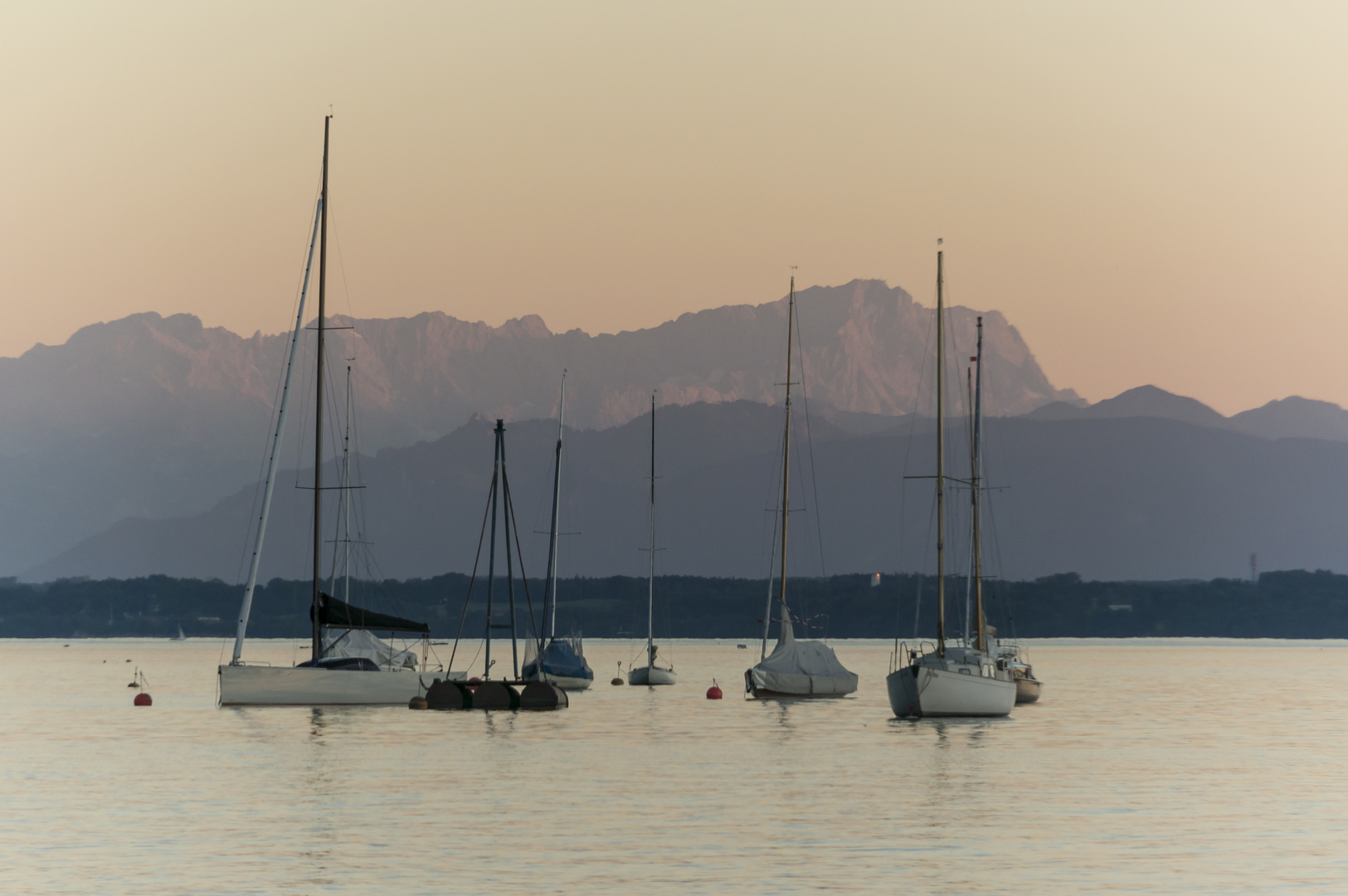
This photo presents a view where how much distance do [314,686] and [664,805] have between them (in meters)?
36.5

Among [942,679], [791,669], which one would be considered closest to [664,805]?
[942,679]

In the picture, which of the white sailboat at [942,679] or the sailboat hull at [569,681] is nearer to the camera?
the white sailboat at [942,679]

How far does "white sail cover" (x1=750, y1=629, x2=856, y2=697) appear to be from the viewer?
88.6 meters

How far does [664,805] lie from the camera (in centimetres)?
3909

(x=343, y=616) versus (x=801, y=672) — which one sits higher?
(x=343, y=616)

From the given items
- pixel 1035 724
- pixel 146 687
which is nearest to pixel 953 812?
pixel 1035 724

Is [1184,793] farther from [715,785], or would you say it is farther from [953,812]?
[715,785]

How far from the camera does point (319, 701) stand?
2857 inches

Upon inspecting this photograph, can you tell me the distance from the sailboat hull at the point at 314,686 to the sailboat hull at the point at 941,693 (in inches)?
815

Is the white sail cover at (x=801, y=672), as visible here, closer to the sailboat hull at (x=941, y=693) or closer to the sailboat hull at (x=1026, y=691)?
the sailboat hull at (x=1026, y=691)

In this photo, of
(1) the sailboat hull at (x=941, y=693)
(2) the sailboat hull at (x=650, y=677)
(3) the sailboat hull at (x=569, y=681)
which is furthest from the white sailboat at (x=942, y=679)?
(2) the sailboat hull at (x=650, y=677)

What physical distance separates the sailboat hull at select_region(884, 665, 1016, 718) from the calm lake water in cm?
102

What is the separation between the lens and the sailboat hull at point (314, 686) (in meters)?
72.6

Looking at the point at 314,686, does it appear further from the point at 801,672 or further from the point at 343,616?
the point at 801,672
